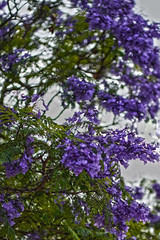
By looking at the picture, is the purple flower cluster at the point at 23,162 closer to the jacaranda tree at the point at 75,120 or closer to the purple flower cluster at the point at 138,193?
the jacaranda tree at the point at 75,120

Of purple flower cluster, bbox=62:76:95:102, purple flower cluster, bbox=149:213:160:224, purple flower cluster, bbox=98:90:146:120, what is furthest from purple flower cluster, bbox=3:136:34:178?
purple flower cluster, bbox=149:213:160:224

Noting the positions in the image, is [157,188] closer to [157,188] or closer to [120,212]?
[157,188]

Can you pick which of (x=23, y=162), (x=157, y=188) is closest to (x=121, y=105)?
(x=23, y=162)

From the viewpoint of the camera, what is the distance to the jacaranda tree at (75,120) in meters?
2.39

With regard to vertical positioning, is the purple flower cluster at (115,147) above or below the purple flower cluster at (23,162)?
above

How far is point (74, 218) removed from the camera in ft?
9.29

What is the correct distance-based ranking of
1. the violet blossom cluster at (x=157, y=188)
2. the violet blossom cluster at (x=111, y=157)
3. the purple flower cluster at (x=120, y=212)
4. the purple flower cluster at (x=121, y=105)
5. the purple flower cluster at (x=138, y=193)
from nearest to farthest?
the violet blossom cluster at (x=111, y=157) → the purple flower cluster at (x=120, y=212) → the purple flower cluster at (x=121, y=105) → the purple flower cluster at (x=138, y=193) → the violet blossom cluster at (x=157, y=188)

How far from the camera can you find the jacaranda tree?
239 cm

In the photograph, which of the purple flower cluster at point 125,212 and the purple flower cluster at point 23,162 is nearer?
A: the purple flower cluster at point 23,162

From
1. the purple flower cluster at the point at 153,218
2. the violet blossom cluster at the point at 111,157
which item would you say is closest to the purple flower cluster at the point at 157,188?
the purple flower cluster at the point at 153,218

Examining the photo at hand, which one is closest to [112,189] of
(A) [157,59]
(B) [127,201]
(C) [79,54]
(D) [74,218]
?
(B) [127,201]

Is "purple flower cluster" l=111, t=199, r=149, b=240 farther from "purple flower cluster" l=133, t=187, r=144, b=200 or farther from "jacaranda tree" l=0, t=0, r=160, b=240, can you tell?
"purple flower cluster" l=133, t=187, r=144, b=200

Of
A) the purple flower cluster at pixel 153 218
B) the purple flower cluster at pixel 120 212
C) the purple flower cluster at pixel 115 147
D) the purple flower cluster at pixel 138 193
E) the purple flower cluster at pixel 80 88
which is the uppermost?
the purple flower cluster at pixel 138 193

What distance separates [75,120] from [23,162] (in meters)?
0.36
